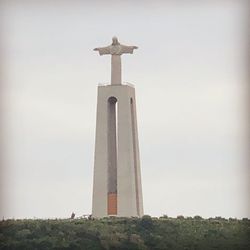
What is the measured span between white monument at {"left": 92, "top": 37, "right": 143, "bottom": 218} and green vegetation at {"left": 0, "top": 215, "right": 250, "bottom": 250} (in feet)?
6.58

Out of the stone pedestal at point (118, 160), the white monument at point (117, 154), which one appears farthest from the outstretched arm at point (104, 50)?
the stone pedestal at point (118, 160)

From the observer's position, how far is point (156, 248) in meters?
13.6

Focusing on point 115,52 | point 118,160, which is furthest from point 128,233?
point 115,52

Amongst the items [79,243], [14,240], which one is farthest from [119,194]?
[14,240]

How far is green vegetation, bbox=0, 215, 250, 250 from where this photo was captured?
518 inches

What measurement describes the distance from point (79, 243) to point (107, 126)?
13.8ft

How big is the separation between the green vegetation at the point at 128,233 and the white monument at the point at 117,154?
201 cm

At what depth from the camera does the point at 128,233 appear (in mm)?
→ 14242

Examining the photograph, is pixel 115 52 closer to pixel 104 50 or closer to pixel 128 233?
pixel 104 50

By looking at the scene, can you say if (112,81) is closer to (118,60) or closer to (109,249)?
(118,60)

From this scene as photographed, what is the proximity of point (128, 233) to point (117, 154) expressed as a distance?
11.1ft

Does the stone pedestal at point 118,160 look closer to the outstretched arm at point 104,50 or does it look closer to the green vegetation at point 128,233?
the outstretched arm at point 104,50

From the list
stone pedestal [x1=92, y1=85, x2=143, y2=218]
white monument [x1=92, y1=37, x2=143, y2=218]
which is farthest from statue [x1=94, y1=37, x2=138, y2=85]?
A: stone pedestal [x1=92, y1=85, x2=143, y2=218]

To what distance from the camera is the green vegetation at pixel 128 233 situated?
1316cm
